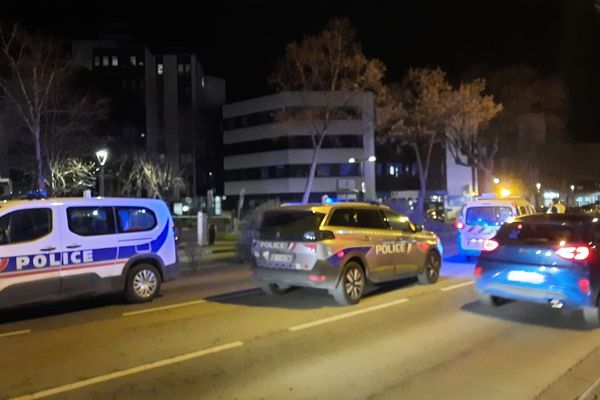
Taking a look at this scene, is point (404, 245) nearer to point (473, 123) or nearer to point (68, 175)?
point (473, 123)

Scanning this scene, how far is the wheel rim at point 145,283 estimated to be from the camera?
10703 millimetres

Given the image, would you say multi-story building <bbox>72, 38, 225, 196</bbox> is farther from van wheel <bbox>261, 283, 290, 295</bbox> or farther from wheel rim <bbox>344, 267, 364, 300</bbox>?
wheel rim <bbox>344, 267, 364, 300</bbox>

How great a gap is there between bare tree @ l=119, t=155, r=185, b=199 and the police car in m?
44.3

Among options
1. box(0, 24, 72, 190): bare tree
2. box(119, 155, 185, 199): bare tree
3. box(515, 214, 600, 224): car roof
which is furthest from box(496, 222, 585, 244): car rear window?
box(119, 155, 185, 199): bare tree

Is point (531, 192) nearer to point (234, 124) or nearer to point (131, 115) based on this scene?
point (234, 124)

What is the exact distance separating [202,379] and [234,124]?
67.7 metres

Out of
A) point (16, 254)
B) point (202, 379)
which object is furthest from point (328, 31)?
point (202, 379)

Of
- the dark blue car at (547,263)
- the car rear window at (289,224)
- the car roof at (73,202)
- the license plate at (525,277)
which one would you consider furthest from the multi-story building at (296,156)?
the license plate at (525,277)

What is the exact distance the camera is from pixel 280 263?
1029 centimetres

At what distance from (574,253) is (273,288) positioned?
17.5 feet

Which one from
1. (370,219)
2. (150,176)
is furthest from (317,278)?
(150,176)

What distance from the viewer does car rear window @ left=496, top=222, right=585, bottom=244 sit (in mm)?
8844

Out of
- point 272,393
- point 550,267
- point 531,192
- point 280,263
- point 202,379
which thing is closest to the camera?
point 272,393

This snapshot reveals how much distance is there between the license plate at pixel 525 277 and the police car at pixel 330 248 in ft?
8.31
